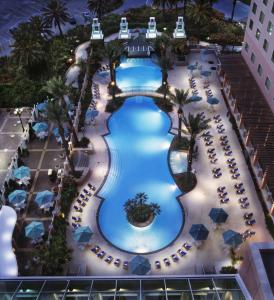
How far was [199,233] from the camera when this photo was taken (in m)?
31.9

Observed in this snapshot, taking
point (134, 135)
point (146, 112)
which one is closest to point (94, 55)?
point (146, 112)

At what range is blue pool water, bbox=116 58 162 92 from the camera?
178 ft

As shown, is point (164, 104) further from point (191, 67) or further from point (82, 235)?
point (82, 235)

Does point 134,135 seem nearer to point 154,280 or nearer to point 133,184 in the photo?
point 133,184

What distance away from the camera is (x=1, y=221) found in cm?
3162

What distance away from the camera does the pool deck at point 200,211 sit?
1236 inches

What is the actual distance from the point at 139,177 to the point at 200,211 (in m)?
8.16

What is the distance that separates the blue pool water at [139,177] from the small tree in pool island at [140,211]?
62 centimetres

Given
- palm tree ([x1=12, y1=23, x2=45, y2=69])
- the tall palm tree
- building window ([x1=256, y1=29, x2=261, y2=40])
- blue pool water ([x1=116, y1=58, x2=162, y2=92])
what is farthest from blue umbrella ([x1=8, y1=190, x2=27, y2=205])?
building window ([x1=256, y1=29, x2=261, y2=40])

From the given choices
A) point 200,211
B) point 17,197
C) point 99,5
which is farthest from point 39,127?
point 99,5

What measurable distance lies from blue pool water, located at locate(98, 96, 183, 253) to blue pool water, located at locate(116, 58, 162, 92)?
11.0 feet

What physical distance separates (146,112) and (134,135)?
540 centimetres

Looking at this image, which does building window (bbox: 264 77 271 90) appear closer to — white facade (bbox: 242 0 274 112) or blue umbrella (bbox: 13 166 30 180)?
white facade (bbox: 242 0 274 112)

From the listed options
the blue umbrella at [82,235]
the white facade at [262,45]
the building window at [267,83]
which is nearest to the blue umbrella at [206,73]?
the white facade at [262,45]
